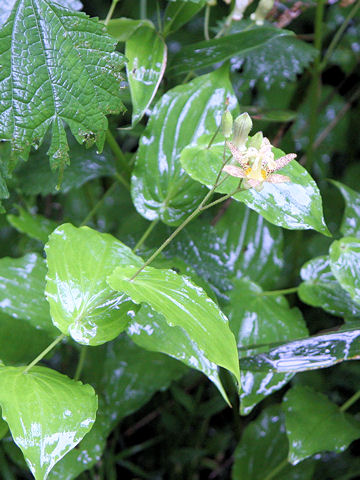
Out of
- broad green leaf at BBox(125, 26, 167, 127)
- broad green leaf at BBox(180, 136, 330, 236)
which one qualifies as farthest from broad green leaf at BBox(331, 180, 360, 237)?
broad green leaf at BBox(125, 26, 167, 127)

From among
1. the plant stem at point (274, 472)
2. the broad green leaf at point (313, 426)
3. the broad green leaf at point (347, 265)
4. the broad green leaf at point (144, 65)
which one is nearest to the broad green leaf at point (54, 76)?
the broad green leaf at point (144, 65)

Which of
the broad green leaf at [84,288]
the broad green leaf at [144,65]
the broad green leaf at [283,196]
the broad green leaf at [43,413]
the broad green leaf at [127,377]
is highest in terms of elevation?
the broad green leaf at [144,65]

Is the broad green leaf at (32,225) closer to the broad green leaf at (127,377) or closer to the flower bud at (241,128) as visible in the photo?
the broad green leaf at (127,377)

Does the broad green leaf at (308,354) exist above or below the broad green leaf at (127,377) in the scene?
above

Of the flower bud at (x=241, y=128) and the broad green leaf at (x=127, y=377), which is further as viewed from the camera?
the broad green leaf at (x=127, y=377)

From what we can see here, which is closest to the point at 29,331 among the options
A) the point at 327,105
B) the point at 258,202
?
the point at 258,202

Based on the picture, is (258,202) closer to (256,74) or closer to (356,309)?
(356,309)
